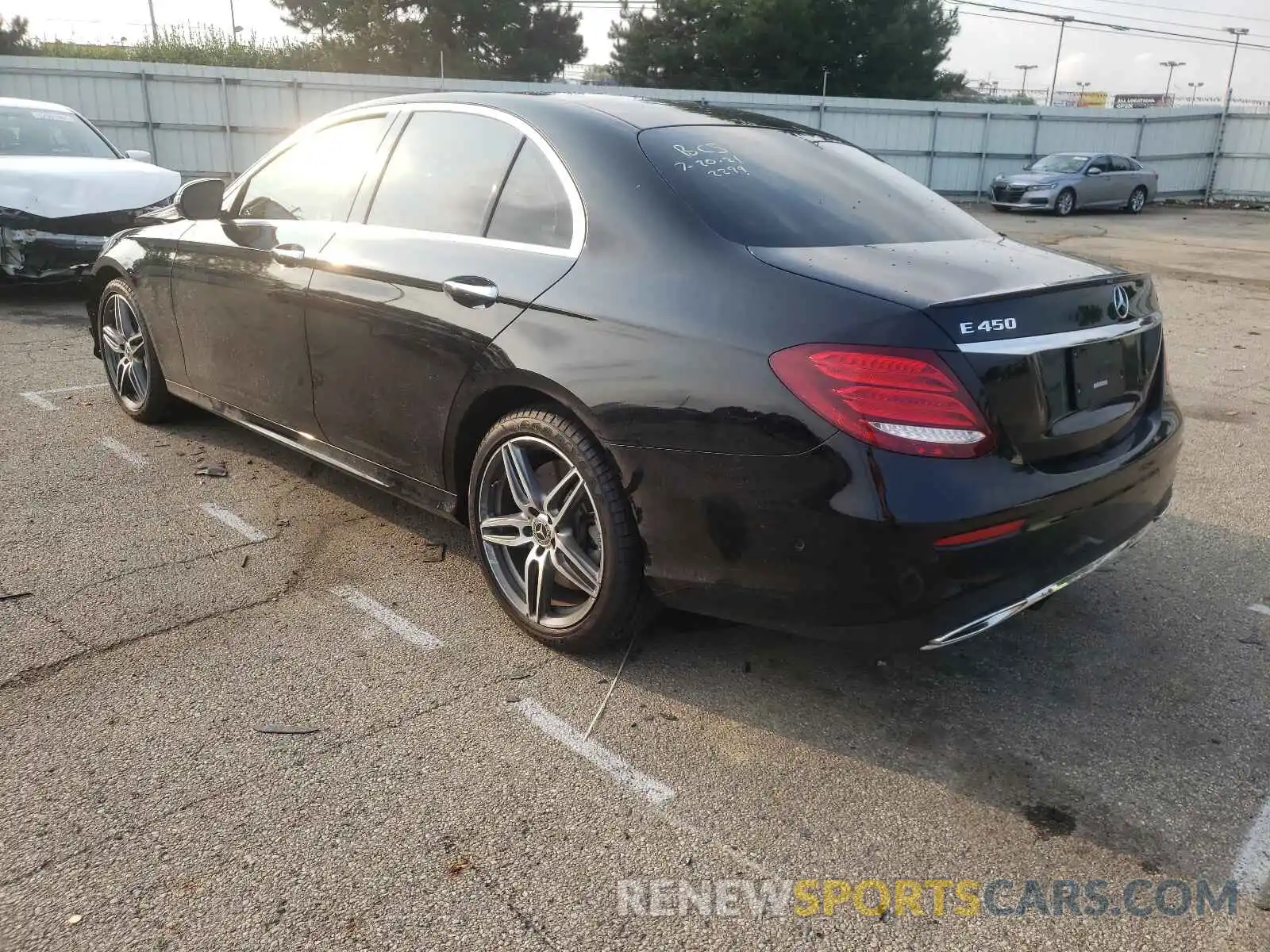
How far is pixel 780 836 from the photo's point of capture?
2.34 m

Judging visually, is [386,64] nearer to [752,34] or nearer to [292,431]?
[752,34]

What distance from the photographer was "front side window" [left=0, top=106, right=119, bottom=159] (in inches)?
360

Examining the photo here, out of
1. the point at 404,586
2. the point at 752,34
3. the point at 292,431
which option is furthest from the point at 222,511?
the point at 752,34

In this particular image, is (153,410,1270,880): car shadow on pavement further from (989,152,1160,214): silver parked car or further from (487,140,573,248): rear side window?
(989,152,1160,214): silver parked car

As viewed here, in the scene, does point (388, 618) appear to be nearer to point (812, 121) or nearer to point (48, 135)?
point (48, 135)

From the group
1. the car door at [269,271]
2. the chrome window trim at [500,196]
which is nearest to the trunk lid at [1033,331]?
the chrome window trim at [500,196]

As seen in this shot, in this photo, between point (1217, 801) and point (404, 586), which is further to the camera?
point (404, 586)

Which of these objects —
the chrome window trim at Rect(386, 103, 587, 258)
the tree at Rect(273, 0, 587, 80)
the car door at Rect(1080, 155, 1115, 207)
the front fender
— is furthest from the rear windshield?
the tree at Rect(273, 0, 587, 80)

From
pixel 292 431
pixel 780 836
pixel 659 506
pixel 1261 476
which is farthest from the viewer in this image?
pixel 1261 476

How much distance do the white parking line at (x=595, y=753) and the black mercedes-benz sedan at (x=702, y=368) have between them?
302 millimetres

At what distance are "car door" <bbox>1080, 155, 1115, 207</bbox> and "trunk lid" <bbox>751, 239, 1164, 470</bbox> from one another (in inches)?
862

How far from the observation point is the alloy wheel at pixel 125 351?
5.11 m

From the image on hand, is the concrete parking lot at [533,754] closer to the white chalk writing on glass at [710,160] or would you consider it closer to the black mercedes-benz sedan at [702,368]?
the black mercedes-benz sedan at [702,368]

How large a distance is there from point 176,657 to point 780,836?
6.31ft
